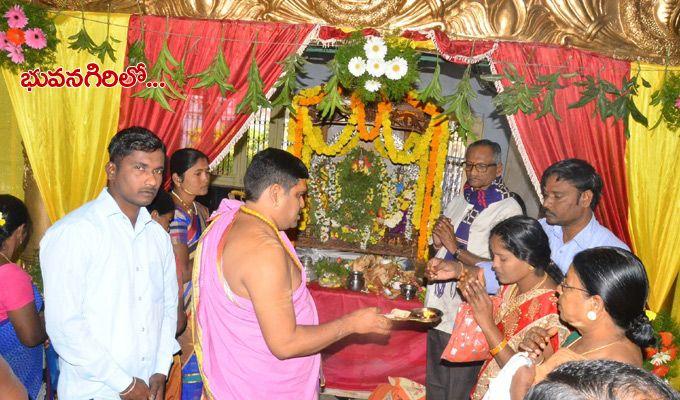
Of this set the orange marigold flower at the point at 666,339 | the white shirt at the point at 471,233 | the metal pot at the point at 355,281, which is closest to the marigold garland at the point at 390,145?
the metal pot at the point at 355,281

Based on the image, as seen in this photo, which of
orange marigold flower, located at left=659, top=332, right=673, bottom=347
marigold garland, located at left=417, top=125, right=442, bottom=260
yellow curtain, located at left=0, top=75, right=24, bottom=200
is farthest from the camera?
marigold garland, located at left=417, top=125, right=442, bottom=260

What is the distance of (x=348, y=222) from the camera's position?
21.5 ft

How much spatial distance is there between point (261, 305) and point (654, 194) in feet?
11.6

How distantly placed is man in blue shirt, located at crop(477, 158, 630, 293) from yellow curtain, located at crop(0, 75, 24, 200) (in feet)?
13.4

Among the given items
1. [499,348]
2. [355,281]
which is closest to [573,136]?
[355,281]

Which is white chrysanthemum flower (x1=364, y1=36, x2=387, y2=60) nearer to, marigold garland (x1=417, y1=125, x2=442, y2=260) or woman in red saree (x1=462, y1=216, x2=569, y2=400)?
woman in red saree (x1=462, y1=216, x2=569, y2=400)

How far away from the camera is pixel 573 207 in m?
3.61

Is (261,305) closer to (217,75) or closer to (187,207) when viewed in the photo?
(187,207)

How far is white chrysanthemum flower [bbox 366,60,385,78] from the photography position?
4230 mm

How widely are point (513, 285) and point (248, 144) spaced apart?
6.79m

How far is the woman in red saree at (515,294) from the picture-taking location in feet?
8.95

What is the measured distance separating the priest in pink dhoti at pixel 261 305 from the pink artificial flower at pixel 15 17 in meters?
2.63

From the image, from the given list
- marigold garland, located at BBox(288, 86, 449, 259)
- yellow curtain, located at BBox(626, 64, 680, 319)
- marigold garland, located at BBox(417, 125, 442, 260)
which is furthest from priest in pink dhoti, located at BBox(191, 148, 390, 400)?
marigold garland, located at BBox(417, 125, 442, 260)

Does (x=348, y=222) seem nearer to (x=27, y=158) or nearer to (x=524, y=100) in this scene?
(x=524, y=100)
